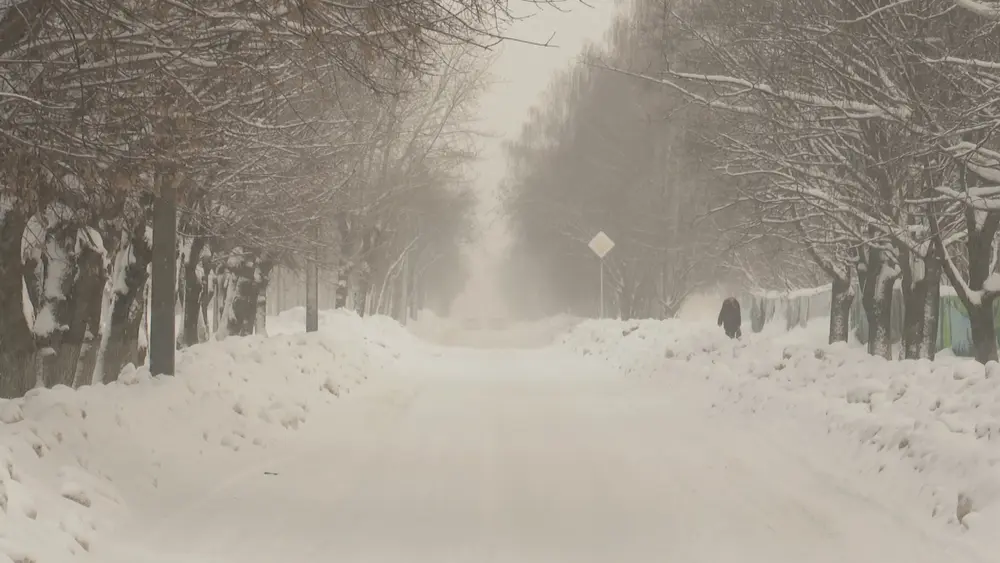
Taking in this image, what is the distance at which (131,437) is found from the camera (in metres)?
9.23

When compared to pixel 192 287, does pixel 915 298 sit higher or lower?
lower

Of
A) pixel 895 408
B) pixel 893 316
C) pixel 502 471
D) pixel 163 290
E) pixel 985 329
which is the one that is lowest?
pixel 502 471

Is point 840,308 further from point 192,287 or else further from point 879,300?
point 192,287

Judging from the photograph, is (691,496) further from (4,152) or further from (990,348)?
(990,348)

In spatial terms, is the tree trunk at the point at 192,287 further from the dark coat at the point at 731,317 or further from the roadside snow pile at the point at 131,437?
the dark coat at the point at 731,317

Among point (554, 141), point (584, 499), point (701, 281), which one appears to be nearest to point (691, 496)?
point (584, 499)

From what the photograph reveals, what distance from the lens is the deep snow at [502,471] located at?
6965mm

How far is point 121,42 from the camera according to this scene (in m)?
7.23

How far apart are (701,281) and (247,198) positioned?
36.9m

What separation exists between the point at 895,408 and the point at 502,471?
4.25 m

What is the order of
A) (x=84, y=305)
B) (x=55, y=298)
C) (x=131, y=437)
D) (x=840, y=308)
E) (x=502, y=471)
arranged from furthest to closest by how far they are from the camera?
(x=840, y=308)
(x=84, y=305)
(x=55, y=298)
(x=502, y=471)
(x=131, y=437)

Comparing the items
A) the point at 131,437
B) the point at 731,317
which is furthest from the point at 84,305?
Answer: the point at 731,317

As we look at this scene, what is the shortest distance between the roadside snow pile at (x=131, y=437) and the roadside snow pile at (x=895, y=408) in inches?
251

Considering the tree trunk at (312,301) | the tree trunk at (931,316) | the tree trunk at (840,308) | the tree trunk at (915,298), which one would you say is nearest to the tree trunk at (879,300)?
the tree trunk at (931,316)
